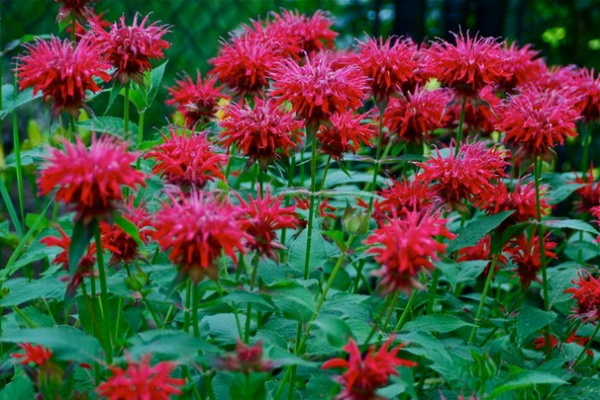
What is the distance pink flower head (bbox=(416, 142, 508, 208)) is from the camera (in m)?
1.10

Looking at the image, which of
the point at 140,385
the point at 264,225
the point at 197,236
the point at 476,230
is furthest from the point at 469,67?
the point at 140,385

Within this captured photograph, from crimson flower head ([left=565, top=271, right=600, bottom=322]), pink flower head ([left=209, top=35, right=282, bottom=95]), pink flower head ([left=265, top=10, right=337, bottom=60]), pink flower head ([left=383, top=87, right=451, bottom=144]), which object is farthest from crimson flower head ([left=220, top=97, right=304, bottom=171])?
crimson flower head ([left=565, top=271, right=600, bottom=322])

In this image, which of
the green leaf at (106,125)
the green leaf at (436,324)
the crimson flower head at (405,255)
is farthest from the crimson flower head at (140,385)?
the green leaf at (106,125)

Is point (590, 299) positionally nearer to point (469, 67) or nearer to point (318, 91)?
point (469, 67)

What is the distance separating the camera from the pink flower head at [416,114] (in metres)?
1.34

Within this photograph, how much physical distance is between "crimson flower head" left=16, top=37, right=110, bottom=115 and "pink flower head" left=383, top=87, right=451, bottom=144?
0.50 metres

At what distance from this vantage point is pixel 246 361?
2.65 ft

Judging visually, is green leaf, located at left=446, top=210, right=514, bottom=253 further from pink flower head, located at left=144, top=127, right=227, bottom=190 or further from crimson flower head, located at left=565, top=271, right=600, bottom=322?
pink flower head, located at left=144, top=127, right=227, bottom=190

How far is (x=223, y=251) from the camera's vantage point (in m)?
0.85

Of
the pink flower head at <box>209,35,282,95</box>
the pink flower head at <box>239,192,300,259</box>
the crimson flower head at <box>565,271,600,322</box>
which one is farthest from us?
the pink flower head at <box>209,35,282,95</box>

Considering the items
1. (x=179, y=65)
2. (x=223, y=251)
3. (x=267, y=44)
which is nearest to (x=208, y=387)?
(x=223, y=251)

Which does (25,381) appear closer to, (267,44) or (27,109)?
(267,44)

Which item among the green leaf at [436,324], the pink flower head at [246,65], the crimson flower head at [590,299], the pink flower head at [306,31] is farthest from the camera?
the pink flower head at [306,31]

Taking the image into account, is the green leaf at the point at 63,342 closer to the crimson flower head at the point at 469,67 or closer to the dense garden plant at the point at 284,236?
the dense garden plant at the point at 284,236
